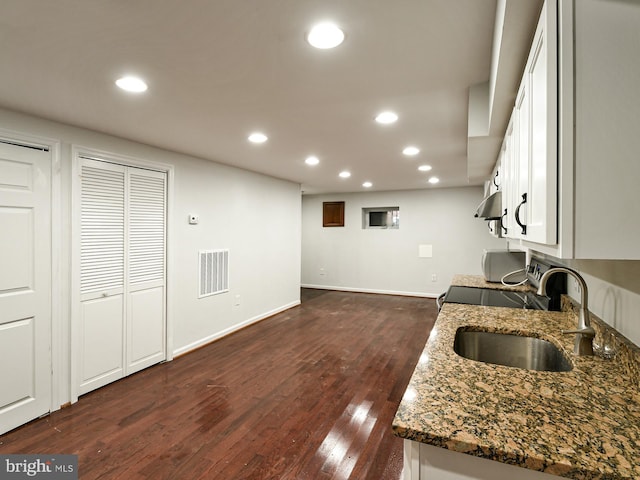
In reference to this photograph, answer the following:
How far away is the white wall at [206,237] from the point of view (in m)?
2.69

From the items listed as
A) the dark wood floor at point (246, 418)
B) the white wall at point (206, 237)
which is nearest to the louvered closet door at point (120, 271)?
the white wall at point (206, 237)

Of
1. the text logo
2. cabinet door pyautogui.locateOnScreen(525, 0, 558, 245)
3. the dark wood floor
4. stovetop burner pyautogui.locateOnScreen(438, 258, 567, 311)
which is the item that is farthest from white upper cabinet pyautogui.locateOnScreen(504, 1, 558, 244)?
the text logo

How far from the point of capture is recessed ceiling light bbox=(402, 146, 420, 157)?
352cm

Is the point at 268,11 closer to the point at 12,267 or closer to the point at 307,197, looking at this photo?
the point at 12,267

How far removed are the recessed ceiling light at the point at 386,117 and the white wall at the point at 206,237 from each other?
2.36 m

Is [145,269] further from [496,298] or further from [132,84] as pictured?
[496,298]

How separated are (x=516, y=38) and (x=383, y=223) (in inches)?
252

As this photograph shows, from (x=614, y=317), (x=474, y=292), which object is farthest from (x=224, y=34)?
(x=474, y=292)

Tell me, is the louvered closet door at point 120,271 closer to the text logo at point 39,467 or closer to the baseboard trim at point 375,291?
the text logo at point 39,467

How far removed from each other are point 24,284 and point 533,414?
3.20 metres

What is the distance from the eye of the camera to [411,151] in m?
3.65

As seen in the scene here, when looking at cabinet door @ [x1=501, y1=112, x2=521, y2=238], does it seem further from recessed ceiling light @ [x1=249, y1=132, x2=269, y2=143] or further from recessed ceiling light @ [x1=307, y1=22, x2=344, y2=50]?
recessed ceiling light @ [x1=249, y1=132, x2=269, y2=143]

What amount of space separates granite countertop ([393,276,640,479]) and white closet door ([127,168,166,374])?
297cm

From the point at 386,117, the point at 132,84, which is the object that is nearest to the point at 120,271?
the point at 132,84
